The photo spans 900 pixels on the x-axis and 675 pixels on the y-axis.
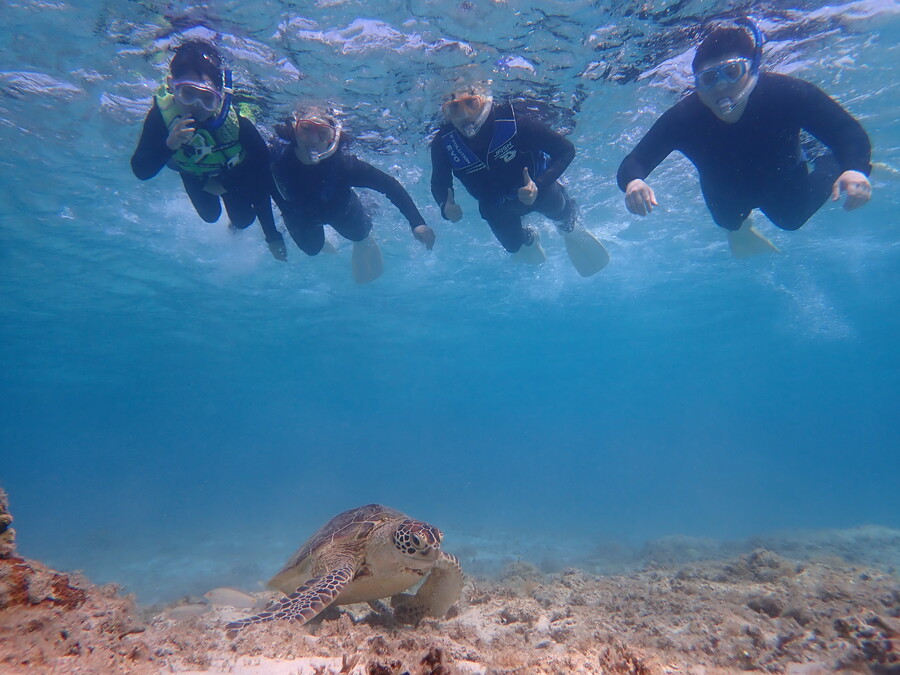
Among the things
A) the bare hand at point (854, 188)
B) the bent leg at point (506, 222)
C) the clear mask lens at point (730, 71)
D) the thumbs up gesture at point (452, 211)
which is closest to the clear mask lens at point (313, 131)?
the thumbs up gesture at point (452, 211)

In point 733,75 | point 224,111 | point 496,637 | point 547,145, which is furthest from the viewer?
point 547,145

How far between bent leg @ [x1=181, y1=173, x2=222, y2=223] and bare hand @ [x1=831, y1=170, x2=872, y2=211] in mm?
8338

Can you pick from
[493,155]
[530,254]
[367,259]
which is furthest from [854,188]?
[367,259]

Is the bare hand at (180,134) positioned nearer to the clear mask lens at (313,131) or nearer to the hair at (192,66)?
the hair at (192,66)

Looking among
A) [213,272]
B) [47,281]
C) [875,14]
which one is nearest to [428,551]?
[875,14]

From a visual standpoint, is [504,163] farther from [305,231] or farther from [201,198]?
[201,198]

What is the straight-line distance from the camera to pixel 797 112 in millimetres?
5219

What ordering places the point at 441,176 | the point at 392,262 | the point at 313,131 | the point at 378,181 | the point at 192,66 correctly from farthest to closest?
the point at 392,262
the point at 378,181
the point at 441,176
the point at 313,131
the point at 192,66

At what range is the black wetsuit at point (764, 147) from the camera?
511 centimetres

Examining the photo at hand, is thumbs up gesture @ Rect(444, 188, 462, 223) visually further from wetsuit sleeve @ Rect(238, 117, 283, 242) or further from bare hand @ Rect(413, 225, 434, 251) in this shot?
wetsuit sleeve @ Rect(238, 117, 283, 242)

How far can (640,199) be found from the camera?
193 inches

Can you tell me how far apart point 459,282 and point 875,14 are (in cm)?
1717

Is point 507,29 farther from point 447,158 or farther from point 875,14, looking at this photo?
point 875,14

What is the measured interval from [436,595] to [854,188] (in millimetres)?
5847
